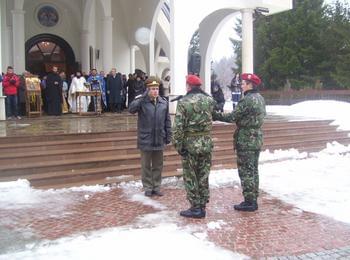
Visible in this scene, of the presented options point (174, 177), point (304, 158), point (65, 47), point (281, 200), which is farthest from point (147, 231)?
point (65, 47)

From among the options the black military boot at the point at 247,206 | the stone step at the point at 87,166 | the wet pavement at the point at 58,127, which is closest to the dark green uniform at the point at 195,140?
the black military boot at the point at 247,206

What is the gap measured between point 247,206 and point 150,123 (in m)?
1.94

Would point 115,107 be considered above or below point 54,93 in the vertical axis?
below

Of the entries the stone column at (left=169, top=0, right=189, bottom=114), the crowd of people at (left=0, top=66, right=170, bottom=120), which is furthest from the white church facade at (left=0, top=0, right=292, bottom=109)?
the stone column at (left=169, top=0, right=189, bottom=114)

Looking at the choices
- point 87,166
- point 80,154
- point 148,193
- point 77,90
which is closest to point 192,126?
point 148,193

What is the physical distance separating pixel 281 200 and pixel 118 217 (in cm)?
258

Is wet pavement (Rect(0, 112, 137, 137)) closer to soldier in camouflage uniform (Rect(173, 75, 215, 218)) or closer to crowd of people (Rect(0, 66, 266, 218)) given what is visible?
crowd of people (Rect(0, 66, 266, 218))

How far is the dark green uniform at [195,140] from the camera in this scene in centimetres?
611

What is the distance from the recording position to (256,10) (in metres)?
17.5

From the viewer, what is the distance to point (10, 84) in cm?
1390

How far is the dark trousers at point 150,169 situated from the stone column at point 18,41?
41.6 feet

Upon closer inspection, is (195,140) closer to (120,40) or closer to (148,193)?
(148,193)

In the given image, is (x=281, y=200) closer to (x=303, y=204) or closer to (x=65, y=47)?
(x=303, y=204)

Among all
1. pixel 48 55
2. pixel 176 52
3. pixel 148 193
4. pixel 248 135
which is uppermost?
pixel 48 55
